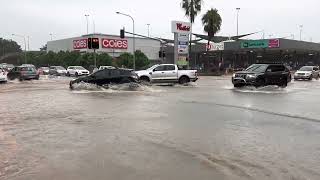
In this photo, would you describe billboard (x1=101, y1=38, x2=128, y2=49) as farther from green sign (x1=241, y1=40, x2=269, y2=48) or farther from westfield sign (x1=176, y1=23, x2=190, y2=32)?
westfield sign (x1=176, y1=23, x2=190, y2=32)

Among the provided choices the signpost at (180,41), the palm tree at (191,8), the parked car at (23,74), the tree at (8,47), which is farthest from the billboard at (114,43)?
the tree at (8,47)

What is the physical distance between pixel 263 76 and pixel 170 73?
7.32m

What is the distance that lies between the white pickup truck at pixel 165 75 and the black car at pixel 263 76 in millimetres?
5008

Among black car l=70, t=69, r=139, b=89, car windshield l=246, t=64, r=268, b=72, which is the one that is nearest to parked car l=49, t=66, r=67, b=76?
black car l=70, t=69, r=139, b=89

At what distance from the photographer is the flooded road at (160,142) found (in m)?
8.66

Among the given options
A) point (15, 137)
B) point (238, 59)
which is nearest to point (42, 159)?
point (15, 137)

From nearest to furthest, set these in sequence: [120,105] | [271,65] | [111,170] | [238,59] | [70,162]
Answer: [111,170]
[70,162]
[120,105]
[271,65]
[238,59]

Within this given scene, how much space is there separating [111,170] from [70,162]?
106 cm

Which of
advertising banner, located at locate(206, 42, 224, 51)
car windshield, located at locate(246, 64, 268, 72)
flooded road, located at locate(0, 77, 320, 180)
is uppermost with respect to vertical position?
advertising banner, located at locate(206, 42, 224, 51)

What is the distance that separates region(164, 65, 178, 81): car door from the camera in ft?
121

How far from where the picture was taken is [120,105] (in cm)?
2081

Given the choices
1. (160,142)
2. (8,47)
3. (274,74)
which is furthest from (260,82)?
(8,47)

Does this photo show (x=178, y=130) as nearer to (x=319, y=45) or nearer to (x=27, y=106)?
(x=27, y=106)

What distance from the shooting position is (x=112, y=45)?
9681 centimetres
